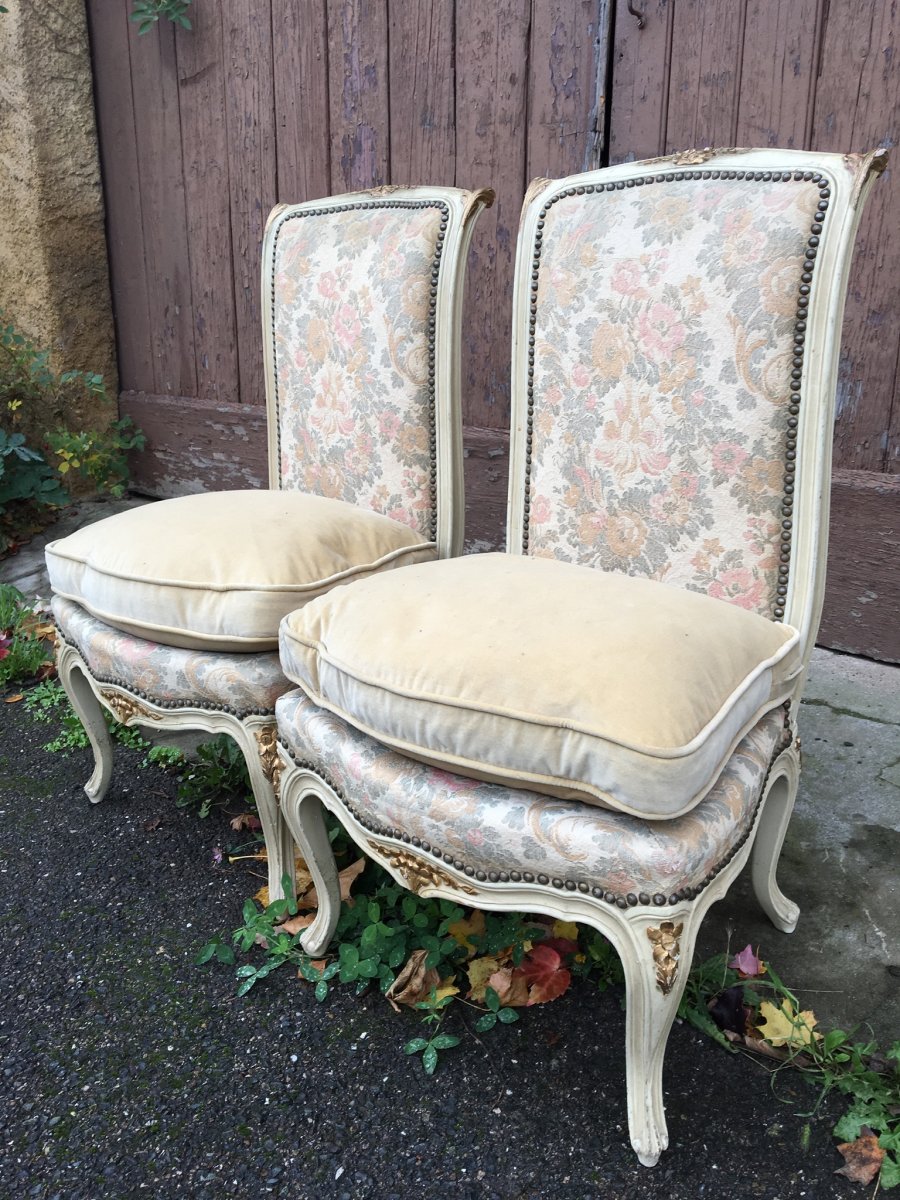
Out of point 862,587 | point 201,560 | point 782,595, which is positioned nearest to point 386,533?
point 201,560

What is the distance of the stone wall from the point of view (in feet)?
10.7

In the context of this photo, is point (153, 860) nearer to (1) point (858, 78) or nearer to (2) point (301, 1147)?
(2) point (301, 1147)

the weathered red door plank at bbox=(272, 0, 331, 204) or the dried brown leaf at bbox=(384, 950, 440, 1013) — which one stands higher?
the weathered red door plank at bbox=(272, 0, 331, 204)

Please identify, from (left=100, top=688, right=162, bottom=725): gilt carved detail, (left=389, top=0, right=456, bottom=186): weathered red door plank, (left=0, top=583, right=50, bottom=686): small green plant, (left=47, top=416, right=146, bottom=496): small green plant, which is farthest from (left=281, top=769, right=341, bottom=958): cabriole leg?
(left=47, top=416, right=146, bottom=496): small green plant

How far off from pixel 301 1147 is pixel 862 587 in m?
1.75

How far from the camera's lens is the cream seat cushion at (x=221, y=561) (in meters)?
1.45

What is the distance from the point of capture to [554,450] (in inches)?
59.0

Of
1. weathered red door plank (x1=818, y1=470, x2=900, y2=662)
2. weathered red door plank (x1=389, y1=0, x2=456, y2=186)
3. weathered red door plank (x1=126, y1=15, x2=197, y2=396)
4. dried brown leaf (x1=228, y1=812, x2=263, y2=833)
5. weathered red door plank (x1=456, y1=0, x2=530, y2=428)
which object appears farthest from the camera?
weathered red door plank (x1=126, y1=15, x2=197, y2=396)

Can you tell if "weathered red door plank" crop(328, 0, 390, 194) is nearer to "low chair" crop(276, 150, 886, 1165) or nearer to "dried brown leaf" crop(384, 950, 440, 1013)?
"low chair" crop(276, 150, 886, 1165)

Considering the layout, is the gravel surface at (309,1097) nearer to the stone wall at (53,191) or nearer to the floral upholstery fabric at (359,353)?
the floral upholstery fabric at (359,353)

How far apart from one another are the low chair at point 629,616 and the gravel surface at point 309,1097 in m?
0.11

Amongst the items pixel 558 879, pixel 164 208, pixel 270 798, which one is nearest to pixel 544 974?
pixel 558 879

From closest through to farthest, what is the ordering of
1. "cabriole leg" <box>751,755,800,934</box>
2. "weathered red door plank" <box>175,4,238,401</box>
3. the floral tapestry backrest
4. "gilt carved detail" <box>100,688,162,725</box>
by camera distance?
"cabriole leg" <box>751,755,800,934</box> < "gilt carved detail" <box>100,688,162,725</box> < the floral tapestry backrest < "weathered red door plank" <box>175,4,238,401</box>

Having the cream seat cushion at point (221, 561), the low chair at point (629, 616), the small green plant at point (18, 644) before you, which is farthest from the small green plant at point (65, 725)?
the low chair at point (629, 616)
